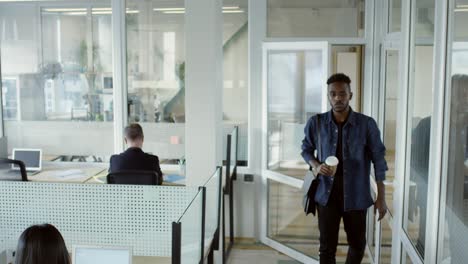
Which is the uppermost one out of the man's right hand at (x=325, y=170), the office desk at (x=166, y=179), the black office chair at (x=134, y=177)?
the man's right hand at (x=325, y=170)

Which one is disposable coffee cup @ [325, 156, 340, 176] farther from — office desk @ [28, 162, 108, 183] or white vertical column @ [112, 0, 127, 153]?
white vertical column @ [112, 0, 127, 153]

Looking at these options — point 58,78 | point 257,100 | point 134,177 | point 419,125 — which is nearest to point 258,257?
point 257,100

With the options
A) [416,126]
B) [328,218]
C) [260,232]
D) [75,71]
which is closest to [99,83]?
[75,71]

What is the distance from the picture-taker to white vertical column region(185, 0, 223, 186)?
372 cm

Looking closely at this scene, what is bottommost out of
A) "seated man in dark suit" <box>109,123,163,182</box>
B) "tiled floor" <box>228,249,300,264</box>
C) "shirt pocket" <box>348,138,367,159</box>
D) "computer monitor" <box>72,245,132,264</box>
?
"tiled floor" <box>228,249,300,264</box>

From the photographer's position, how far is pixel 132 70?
5.57 meters

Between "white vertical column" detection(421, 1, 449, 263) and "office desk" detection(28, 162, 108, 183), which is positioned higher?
"white vertical column" detection(421, 1, 449, 263)

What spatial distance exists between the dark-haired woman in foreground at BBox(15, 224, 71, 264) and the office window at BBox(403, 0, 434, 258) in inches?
69.2

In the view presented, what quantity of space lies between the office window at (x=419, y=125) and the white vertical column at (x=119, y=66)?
3.32 metres

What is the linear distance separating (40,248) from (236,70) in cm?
349

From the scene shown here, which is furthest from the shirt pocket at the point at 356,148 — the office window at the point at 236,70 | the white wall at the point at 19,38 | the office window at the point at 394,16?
the white wall at the point at 19,38

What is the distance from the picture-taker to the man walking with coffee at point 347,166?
3.19 metres

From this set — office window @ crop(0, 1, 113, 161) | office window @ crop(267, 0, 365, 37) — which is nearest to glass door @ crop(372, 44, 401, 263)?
office window @ crop(267, 0, 365, 37)

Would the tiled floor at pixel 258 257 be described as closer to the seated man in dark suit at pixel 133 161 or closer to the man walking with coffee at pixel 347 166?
the seated man in dark suit at pixel 133 161
